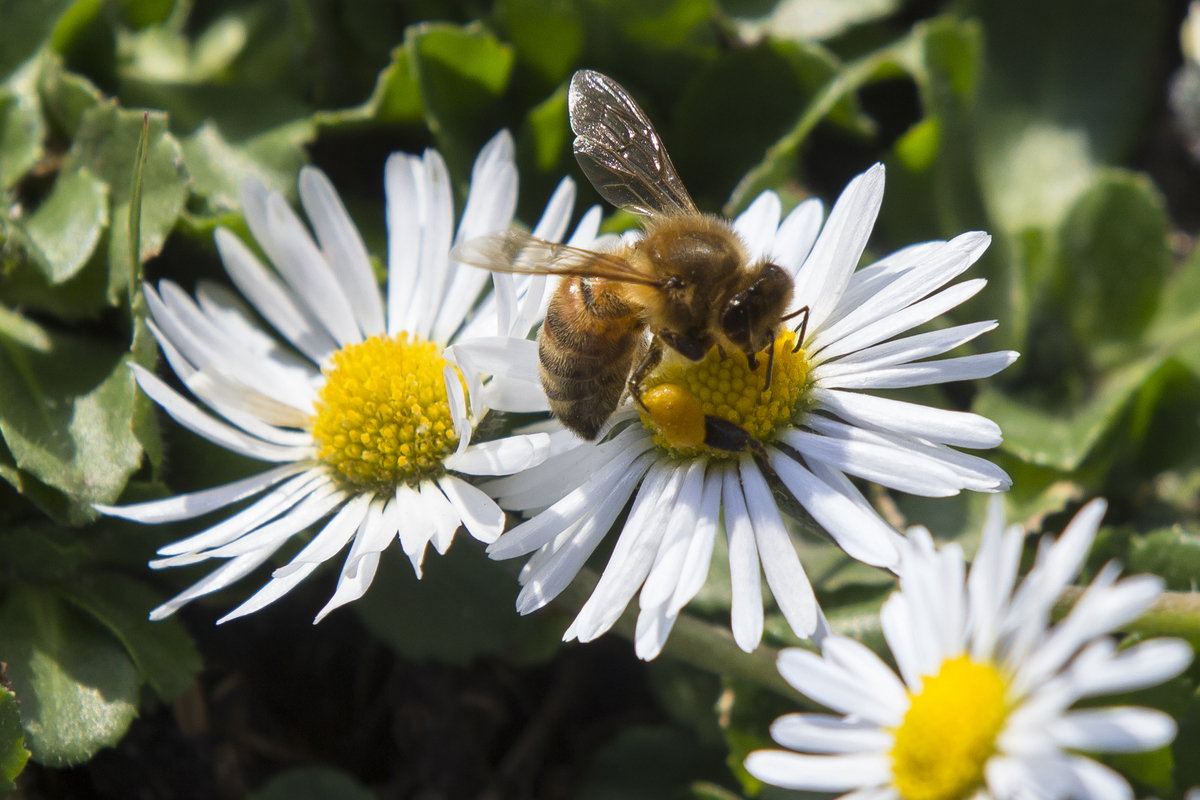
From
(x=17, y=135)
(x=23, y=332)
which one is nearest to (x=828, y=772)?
(x=23, y=332)

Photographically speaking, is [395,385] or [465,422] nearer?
[465,422]

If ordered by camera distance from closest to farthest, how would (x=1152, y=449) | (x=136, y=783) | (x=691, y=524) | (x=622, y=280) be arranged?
(x=622, y=280)
(x=691, y=524)
(x=136, y=783)
(x=1152, y=449)

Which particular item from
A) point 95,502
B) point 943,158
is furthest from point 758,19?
point 95,502

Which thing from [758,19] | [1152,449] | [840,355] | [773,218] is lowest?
[840,355]

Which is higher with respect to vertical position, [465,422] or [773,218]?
[773,218]

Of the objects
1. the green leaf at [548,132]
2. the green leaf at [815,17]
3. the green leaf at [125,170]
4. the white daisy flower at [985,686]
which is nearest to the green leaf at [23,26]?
the green leaf at [125,170]

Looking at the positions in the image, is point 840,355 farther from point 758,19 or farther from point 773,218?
point 758,19

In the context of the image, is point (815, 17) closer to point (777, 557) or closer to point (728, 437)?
point (728, 437)

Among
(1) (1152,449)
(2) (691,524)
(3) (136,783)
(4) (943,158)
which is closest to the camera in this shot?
(2) (691,524)
